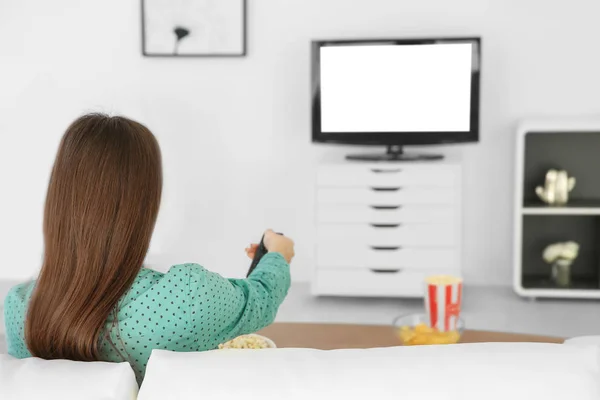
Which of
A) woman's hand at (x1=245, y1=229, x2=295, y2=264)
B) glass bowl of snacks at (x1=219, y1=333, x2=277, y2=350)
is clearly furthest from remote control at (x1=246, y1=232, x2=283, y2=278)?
glass bowl of snacks at (x1=219, y1=333, x2=277, y2=350)

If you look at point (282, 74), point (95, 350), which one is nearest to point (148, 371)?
point (95, 350)

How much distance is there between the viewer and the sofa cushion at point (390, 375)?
2.81 feet

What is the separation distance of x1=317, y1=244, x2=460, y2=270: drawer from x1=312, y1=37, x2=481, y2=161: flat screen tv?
0.47 metres

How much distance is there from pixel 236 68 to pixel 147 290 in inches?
118

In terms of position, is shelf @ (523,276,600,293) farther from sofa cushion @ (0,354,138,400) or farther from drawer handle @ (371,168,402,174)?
sofa cushion @ (0,354,138,400)

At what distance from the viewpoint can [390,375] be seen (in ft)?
2.86

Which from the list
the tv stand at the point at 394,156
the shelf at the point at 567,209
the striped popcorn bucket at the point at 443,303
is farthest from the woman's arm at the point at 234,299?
the shelf at the point at 567,209

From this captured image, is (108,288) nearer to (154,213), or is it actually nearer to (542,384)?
(154,213)

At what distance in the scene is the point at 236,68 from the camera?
4020mm

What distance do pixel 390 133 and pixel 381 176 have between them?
277mm

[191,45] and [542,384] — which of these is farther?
[191,45]

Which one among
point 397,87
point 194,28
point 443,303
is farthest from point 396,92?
point 443,303

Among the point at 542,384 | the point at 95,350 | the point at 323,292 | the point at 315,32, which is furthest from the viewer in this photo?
the point at 315,32

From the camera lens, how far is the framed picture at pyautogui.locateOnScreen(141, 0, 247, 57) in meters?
3.95
